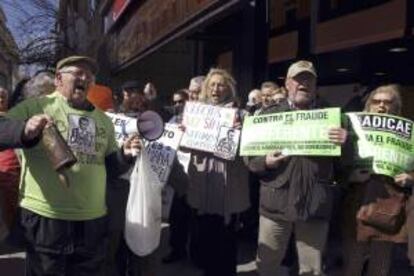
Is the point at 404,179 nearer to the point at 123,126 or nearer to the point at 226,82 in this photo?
the point at 226,82

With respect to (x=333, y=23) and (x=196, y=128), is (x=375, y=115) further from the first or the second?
(x=333, y=23)

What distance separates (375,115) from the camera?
486 centimetres

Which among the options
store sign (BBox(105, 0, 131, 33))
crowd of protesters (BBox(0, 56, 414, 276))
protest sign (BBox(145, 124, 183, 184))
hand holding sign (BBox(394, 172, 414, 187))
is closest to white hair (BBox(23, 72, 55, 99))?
crowd of protesters (BBox(0, 56, 414, 276))

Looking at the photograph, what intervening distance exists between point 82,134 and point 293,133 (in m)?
1.44

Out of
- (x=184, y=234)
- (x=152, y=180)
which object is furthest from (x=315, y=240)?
(x=184, y=234)

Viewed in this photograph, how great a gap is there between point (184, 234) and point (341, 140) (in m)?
3.17

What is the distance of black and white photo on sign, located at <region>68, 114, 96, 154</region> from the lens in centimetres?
430

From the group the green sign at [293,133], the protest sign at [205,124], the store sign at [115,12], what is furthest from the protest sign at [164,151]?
the store sign at [115,12]

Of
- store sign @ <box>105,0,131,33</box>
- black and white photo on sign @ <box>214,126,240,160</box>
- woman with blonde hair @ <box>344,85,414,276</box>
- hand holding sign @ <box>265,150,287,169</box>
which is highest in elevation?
store sign @ <box>105,0,131,33</box>

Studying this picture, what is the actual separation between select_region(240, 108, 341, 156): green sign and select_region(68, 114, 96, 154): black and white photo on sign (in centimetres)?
129

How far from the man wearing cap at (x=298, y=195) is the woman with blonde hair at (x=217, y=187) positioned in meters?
0.68

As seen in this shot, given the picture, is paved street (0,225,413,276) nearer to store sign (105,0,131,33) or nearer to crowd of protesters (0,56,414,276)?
crowd of protesters (0,56,414,276)

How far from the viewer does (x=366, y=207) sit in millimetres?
4949

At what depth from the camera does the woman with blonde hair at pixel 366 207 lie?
495 centimetres
